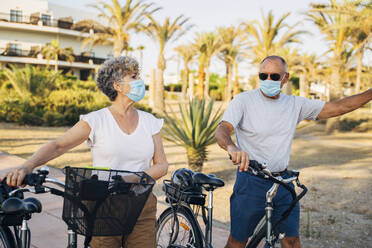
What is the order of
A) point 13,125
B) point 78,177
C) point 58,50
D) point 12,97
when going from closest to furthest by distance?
1. point 78,177
2. point 13,125
3. point 12,97
4. point 58,50

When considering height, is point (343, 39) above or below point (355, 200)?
above

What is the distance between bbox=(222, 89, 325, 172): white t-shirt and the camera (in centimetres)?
306

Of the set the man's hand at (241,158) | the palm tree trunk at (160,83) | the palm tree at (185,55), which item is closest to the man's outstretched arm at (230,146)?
the man's hand at (241,158)

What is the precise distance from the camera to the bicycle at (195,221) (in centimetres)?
281

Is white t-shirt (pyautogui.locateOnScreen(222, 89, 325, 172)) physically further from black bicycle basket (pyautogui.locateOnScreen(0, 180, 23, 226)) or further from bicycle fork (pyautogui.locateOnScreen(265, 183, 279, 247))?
black bicycle basket (pyautogui.locateOnScreen(0, 180, 23, 226))

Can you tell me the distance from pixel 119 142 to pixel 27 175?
1.86 feet

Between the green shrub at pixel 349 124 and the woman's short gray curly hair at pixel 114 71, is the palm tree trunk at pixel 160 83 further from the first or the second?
the woman's short gray curly hair at pixel 114 71

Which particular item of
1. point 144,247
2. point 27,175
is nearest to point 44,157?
point 27,175

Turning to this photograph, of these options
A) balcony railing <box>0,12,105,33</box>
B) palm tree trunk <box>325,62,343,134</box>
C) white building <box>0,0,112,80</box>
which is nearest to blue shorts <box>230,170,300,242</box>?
palm tree trunk <box>325,62,343,134</box>

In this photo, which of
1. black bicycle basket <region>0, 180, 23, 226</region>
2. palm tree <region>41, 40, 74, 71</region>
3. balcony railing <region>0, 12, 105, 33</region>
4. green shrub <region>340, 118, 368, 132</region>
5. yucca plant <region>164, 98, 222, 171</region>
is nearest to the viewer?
black bicycle basket <region>0, 180, 23, 226</region>

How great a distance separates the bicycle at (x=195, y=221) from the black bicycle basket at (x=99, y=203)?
3.00ft

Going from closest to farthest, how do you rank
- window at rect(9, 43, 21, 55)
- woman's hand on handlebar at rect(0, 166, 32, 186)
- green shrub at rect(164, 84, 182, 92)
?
woman's hand on handlebar at rect(0, 166, 32, 186) → window at rect(9, 43, 21, 55) → green shrub at rect(164, 84, 182, 92)

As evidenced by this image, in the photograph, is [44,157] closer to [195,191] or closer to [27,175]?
[27,175]

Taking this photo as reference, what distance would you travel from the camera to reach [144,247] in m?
2.52
